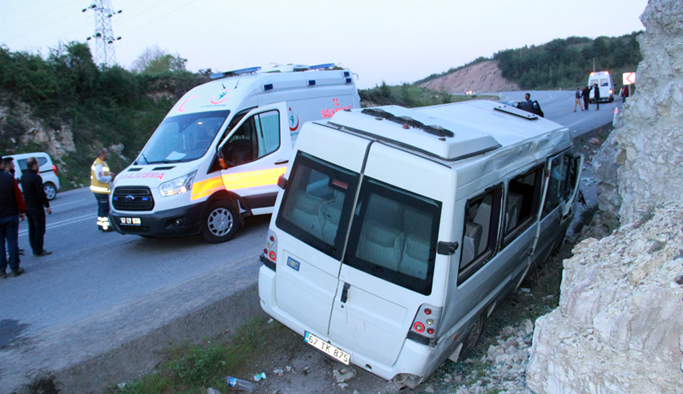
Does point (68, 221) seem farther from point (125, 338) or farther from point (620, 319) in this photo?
point (620, 319)

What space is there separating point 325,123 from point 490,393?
9.35 ft

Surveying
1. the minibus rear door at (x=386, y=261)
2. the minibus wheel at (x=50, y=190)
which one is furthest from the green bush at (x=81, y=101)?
the minibus rear door at (x=386, y=261)

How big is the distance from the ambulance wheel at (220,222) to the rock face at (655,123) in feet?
Answer: 19.1

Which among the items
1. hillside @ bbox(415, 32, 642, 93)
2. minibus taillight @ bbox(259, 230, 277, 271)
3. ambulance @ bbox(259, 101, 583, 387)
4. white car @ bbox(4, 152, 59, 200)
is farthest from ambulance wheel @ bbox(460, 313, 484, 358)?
hillside @ bbox(415, 32, 642, 93)

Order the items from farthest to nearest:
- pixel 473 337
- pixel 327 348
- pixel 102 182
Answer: pixel 102 182, pixel 473 337, pixel 327 348

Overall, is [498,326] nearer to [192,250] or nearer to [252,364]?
[252,364]

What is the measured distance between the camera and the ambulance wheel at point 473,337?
4.66 meters

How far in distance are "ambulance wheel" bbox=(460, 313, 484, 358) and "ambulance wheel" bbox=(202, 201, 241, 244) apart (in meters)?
4.55

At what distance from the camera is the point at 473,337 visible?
4.82 m

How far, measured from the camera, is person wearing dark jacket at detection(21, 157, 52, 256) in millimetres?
7355

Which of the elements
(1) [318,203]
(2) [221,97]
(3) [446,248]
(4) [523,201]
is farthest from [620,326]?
(2) [221,97]

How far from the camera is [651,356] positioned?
245cm

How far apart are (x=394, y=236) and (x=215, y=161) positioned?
4.56 meters

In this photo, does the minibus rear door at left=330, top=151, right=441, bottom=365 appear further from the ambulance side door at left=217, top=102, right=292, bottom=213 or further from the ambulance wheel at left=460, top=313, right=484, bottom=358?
the ambulance side door at left=217, top=102, right=292, bottom=213
